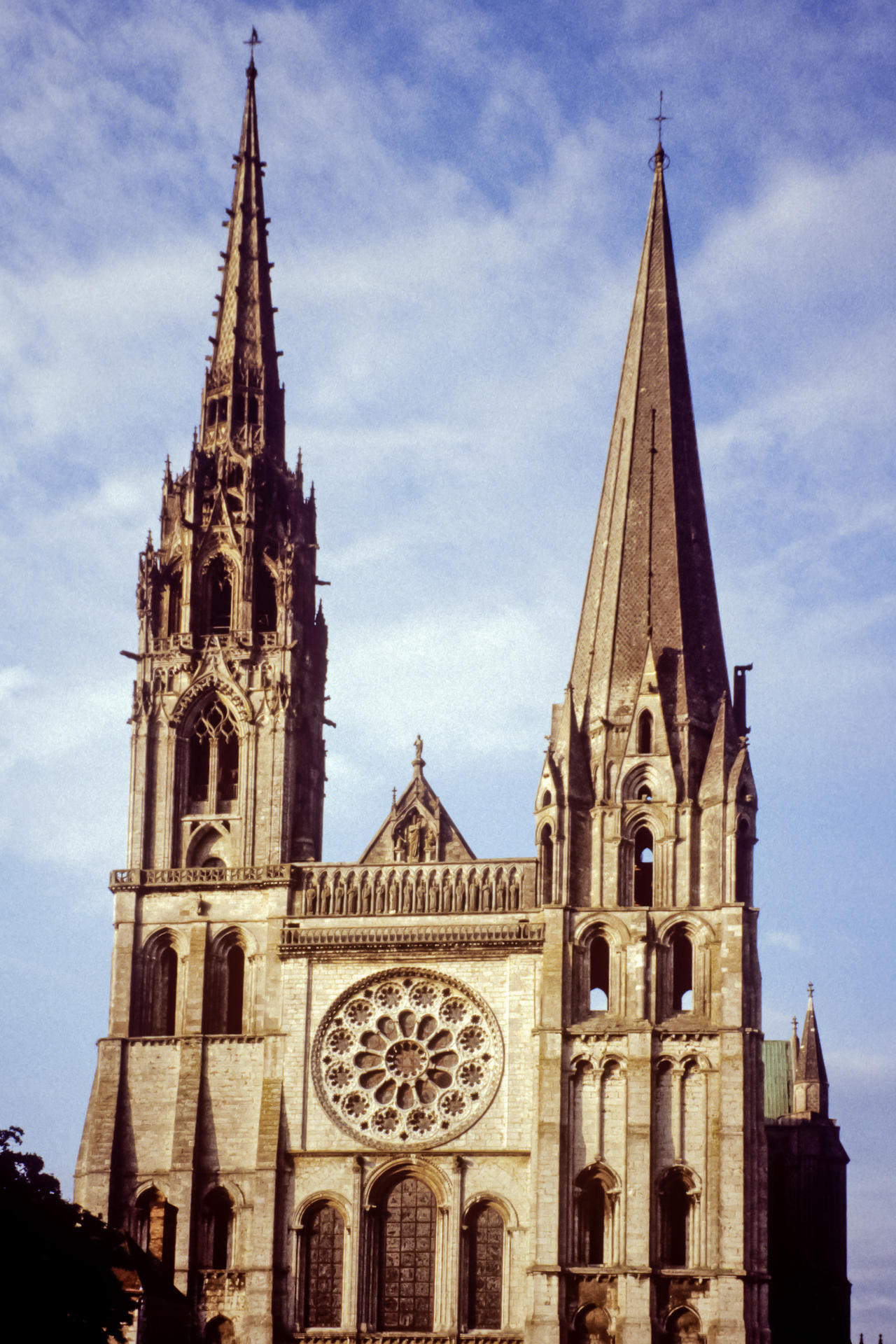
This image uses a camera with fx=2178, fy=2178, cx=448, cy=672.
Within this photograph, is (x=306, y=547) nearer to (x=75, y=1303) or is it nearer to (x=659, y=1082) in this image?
(x=659, y=1082)

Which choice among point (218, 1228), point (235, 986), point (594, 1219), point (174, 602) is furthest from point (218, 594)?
point (594, 1219)

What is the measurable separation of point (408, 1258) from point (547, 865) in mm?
10099

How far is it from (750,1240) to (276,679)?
61.4 ft

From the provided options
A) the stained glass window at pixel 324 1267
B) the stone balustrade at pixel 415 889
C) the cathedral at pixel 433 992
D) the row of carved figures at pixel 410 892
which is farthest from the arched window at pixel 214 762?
the stained glass window at pixel 324 1267

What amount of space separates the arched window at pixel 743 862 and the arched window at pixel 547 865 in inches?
179

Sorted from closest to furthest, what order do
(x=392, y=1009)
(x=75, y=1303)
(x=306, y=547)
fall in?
(x=75, y=1303), (x=392, y=1009), (x=306, y=547)

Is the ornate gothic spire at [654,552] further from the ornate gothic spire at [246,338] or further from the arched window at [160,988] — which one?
the arched window at [160,988]

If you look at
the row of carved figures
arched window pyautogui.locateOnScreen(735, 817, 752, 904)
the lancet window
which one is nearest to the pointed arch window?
the lancet window

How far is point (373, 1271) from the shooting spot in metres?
52.2

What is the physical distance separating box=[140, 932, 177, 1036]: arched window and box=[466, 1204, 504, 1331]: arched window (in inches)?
370

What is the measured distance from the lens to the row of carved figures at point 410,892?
54.5 m

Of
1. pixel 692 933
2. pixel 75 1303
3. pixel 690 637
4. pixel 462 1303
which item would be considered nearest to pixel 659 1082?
pixel 692 933

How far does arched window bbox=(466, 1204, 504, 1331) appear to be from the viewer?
51625 millimetres

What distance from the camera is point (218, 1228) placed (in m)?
53.4
